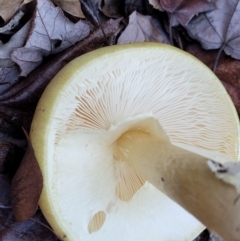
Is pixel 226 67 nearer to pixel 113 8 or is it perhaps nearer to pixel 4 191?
pixel 113 8

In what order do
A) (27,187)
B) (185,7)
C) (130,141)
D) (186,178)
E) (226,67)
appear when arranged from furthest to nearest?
(226,67) → (185,7) → (130,141) → (27,187) → (186,178)

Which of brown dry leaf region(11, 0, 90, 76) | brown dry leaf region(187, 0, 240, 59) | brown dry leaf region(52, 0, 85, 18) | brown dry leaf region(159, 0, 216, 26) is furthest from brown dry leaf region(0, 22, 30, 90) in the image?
brown dry leaf region(187, 0, 240, 59)

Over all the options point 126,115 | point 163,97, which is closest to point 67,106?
point 126,115

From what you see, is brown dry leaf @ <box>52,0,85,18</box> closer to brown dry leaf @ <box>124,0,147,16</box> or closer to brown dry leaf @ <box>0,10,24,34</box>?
brown dry leaf @ <box>0,10,24,34</box>

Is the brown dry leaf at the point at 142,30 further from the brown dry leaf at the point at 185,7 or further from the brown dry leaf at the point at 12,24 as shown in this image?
the brown dry leaf at the point at 12,24

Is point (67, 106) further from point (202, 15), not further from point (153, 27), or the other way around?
point (202, 15)

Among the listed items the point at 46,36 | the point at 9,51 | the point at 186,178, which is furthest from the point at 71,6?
the point at 186,178

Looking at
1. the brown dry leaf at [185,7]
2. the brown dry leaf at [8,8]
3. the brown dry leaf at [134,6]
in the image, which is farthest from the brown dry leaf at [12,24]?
the brown dry leaf at [185,7]
